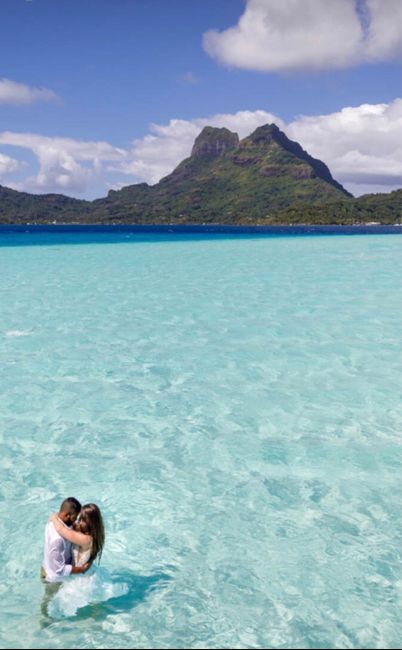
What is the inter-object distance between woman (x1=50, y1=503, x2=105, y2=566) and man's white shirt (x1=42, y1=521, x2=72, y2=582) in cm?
9

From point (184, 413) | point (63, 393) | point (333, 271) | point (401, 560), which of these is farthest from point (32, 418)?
point (333, 271)

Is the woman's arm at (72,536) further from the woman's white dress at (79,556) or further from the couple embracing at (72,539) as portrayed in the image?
the woman's white dress at (79,556)

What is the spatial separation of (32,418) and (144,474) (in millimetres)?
3408

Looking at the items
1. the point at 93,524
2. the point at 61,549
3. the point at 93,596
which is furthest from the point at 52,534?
the point at 93,596

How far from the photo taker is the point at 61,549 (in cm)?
548

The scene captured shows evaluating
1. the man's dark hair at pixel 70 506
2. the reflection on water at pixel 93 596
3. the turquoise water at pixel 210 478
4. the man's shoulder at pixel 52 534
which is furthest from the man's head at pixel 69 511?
the turquoise water at pixel 210 478

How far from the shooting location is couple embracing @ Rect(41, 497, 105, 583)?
5.38m

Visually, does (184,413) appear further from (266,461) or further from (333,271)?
(333,271)

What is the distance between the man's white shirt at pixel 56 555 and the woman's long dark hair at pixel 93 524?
26cm

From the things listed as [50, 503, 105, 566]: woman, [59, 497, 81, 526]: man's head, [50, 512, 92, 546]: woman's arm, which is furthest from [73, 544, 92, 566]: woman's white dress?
[59, 497, 81, 526]: man's head

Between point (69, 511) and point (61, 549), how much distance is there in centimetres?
41

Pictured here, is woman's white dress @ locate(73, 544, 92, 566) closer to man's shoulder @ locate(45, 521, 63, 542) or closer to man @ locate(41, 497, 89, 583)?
man @ locate(41, 497, 89, 583)

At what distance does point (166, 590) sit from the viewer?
229 inches

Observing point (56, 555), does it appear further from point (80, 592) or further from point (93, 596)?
point (93, 596)
